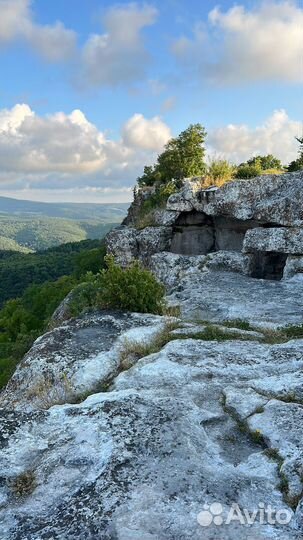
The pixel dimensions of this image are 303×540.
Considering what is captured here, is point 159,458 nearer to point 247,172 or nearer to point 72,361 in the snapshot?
point 72,361

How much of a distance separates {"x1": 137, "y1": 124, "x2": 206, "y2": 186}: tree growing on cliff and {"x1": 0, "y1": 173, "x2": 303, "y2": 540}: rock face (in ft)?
57.8

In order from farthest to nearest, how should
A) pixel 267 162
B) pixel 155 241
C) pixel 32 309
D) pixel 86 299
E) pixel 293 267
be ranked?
pixel 32 309
pixel 267 162
pixel 155 241
pixel 293 267
pixel 86 299

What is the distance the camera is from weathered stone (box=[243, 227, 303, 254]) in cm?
1861

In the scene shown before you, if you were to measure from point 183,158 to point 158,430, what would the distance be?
25351mm

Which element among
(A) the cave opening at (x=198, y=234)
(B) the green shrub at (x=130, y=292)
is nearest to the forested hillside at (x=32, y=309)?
(A) the cave opening at (x=198, y=234)

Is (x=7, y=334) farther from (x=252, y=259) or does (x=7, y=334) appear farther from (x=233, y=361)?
(x=233, y=361)

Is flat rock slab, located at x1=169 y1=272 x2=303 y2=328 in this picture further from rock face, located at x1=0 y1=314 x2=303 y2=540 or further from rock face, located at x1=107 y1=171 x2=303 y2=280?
rock face, located at x1=0 y1=314 x2=303 y2=540

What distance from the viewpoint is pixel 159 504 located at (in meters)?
4.50

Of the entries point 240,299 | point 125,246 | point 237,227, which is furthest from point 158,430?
point 125,246

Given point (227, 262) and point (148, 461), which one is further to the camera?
point (227, 262)

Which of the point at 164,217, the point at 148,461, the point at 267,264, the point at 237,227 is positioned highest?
the point at 164,217

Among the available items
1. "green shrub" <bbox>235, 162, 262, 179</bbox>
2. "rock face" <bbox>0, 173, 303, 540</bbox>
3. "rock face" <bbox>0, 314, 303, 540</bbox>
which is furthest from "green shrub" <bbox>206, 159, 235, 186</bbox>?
"rock face" <bbox>0, 314, 303, 540</bbox>

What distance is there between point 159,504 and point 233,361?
14.2 ft

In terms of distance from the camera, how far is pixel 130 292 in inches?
480
